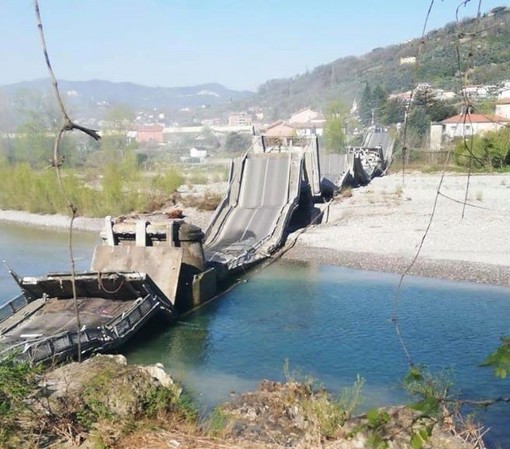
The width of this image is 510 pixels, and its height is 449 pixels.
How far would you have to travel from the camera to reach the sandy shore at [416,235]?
24125 mm

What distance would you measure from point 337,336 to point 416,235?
511 inches

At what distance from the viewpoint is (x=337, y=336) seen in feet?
54.0

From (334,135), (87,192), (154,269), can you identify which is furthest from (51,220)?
(334,135)

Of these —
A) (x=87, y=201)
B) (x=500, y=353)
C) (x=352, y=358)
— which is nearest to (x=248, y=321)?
(x=352, y=358)

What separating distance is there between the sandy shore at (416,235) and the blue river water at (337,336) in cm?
152

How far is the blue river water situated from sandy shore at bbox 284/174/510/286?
4.98ft

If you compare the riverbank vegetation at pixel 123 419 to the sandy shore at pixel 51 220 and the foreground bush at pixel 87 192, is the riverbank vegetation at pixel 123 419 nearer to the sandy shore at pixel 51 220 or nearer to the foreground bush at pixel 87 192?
the sandy shore at pixel 51 220

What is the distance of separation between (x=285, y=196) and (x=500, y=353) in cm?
2748

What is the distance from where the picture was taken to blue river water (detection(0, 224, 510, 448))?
13.2 meters

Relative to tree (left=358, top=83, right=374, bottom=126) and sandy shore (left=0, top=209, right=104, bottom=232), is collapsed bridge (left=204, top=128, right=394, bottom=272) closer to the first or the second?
sandy shore (left=0, top=209, right=104, bottom=232)

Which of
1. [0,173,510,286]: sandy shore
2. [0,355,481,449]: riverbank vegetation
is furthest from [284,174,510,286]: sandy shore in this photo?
[0,355,481,449]: riverbank vegetation

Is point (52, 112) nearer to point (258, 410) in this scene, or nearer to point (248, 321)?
point (248, 321)

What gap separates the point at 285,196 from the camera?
1188 inches

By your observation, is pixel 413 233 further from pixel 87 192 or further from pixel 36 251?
pixel 87 192
